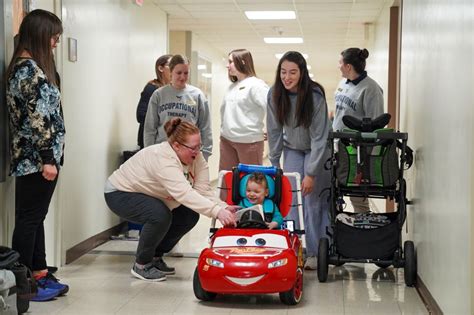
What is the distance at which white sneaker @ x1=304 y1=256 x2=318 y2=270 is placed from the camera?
5.05 m

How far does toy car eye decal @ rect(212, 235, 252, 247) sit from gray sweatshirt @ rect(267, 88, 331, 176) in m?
0.98

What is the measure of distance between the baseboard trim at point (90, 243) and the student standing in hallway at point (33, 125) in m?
1.15

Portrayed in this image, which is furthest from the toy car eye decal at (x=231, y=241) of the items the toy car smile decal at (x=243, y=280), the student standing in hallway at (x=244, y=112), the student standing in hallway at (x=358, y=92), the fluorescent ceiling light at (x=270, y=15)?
the fluorescent ceiling light at (x=270, y=15)

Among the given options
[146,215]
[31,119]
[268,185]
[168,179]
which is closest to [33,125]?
[31,119]

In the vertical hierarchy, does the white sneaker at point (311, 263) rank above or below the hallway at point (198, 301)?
above

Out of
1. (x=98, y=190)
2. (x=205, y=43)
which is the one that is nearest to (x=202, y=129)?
(x=98, y=190)

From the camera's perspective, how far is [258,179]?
4453mm

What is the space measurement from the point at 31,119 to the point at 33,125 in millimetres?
35

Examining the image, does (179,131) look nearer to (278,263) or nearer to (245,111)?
(278,263)

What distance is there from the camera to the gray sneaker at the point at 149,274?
4660mm

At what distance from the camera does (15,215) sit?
408 cm

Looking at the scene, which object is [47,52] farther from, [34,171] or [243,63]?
[243,63]

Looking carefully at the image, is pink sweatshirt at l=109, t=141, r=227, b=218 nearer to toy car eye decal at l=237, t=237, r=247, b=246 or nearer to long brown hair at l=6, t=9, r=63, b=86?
toy car eye decal at l=237, t=237, r=247, b=246

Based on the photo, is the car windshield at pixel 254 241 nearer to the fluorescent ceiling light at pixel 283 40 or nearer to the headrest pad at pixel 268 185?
the headrest pad at pixel 268 185
